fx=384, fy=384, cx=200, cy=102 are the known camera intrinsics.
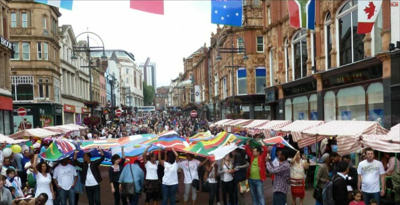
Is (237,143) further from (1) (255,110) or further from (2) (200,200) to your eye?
(1) (255,110)

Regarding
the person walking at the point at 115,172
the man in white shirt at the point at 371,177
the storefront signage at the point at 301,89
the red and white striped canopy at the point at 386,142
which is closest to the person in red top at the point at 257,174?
the man in white shirt at the point at 371,177

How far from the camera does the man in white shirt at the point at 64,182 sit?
378 inches

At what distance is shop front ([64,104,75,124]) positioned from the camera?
47.2 meters

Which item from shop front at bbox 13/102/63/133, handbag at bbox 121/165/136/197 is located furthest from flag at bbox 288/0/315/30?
shop front at bbox 13/102/63/133

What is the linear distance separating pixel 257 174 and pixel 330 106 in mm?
15278

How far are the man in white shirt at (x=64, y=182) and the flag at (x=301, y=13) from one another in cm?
1149

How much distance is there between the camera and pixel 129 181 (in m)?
9.52

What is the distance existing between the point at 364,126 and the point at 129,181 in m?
6.91

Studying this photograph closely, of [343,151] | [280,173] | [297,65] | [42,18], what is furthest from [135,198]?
[42,18]

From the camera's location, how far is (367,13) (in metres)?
15.0

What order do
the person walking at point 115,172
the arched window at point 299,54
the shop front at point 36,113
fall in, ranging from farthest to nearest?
the shop front at point 36,113, the arched window at point 299,54, the person walking at point 115,172

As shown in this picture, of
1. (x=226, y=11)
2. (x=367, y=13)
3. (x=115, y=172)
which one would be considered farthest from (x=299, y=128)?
(x=115, y=172)

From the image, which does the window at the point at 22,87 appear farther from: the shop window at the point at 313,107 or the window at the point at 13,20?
the shop window at the point at 313,107

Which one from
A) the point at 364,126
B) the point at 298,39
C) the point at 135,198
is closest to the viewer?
the point at 135,198
